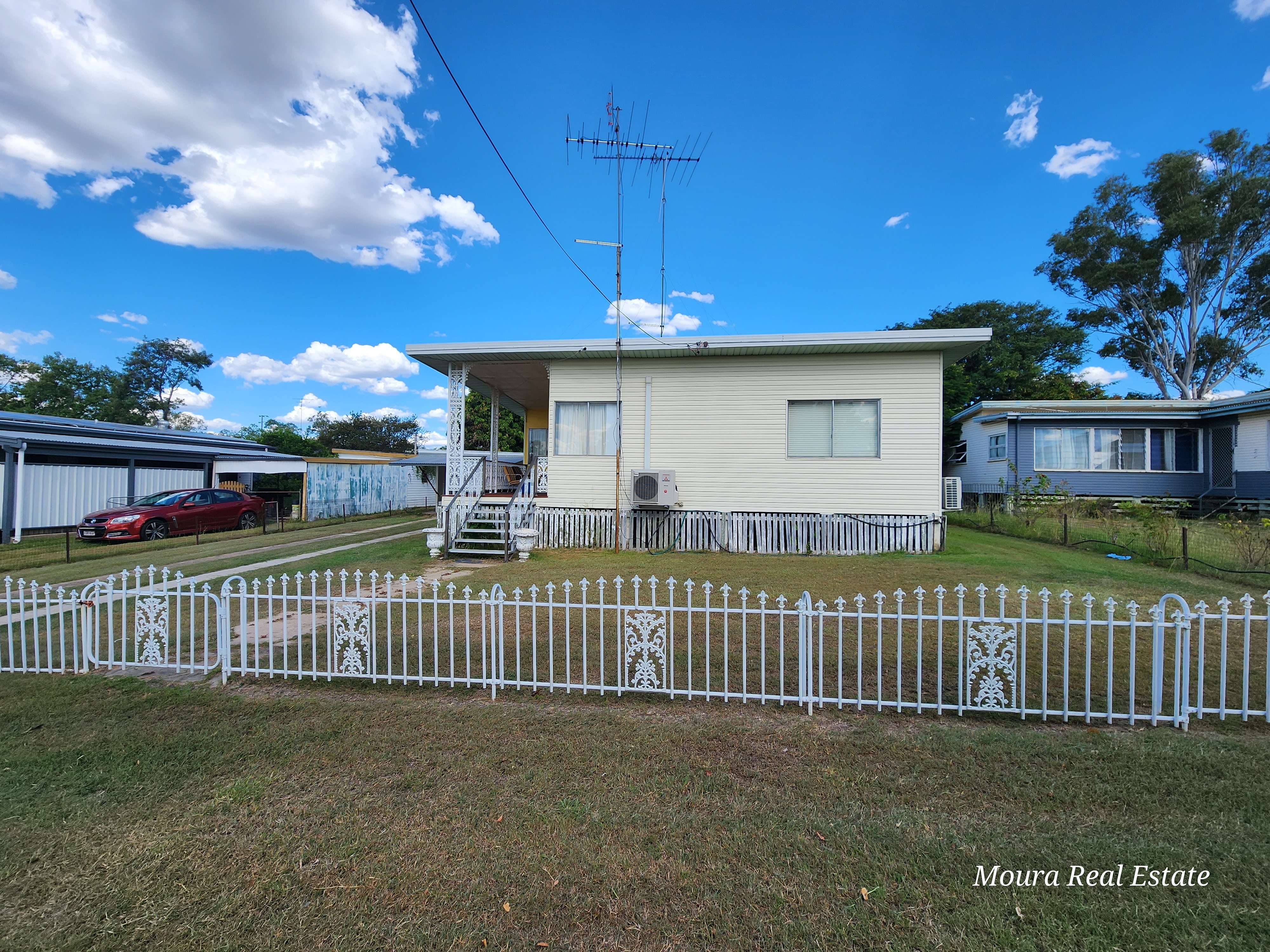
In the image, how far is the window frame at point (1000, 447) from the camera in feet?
62.3

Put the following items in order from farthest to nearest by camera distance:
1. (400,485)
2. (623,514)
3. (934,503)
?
(400,485) → (623,514) → (934,503)

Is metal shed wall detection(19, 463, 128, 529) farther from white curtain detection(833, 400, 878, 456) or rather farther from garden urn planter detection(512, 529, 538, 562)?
white curtain detection(833, 400, 878, 456)

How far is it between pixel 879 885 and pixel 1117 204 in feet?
122

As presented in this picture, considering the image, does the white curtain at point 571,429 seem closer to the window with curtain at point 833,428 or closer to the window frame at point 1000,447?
the window with curtain at point 833,428

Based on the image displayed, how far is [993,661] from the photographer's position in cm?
393

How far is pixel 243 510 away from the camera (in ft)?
57.0

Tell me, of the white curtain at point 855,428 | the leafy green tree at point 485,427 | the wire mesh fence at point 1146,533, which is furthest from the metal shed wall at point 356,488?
the wire mesh fence at point 1146,533

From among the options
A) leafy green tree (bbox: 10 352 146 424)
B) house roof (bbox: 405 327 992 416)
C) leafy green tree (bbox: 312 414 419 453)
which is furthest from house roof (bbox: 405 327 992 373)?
leafy green tree (bbox: 312 414 419 453)

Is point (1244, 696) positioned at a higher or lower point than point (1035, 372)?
lower

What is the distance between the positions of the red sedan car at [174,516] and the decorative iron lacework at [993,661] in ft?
57.6

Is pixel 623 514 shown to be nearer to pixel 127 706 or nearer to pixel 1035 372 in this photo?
pixel 127 706

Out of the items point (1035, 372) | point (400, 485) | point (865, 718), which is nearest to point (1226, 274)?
point (1035, 372)

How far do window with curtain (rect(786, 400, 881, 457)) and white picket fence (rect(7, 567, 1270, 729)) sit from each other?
549 cm

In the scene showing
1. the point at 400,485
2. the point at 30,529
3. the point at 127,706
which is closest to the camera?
the point at 127,706
